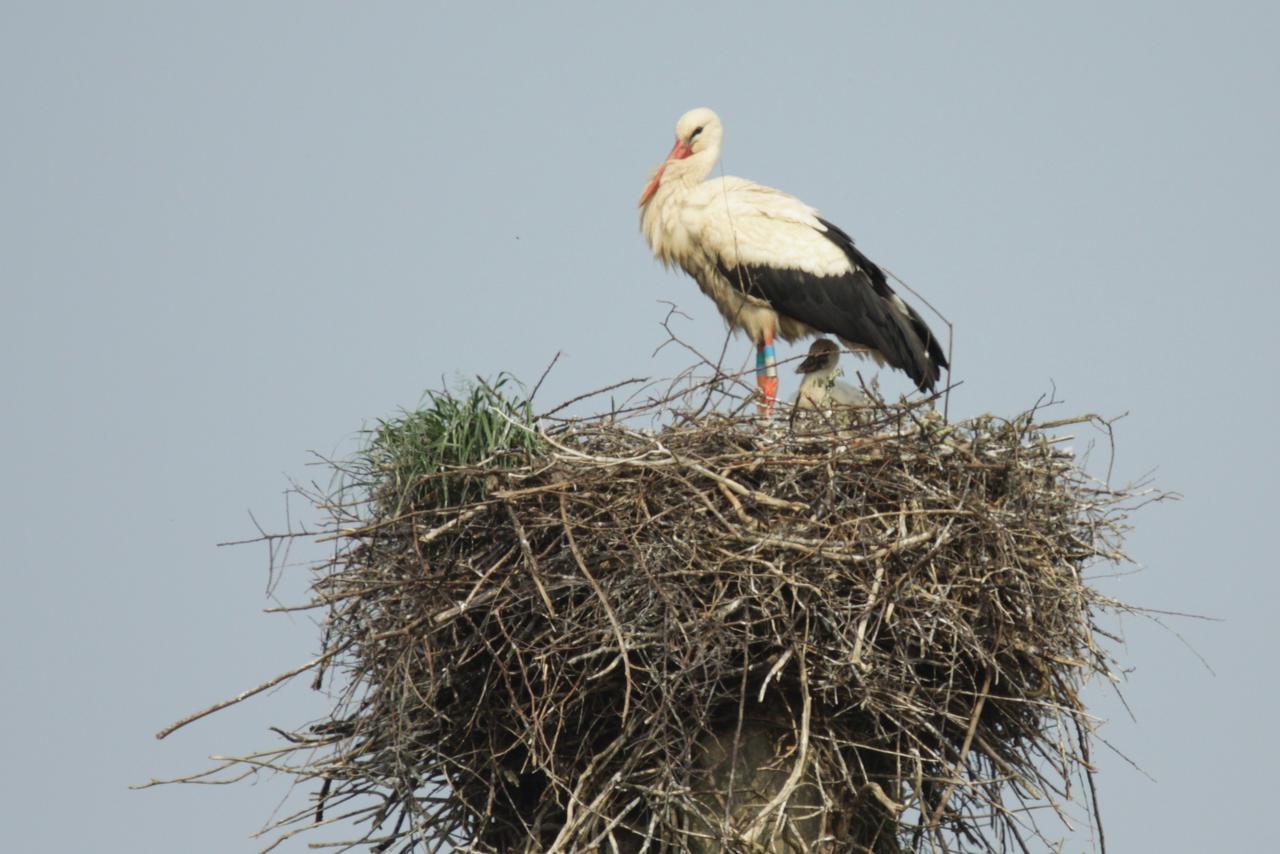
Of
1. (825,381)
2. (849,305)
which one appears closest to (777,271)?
(849,305)

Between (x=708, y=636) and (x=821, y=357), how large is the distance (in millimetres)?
2955

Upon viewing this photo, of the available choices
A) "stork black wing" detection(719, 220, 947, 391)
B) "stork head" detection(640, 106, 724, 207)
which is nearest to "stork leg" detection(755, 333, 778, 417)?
"stork black wing" detection(719, 220, 947, 391)

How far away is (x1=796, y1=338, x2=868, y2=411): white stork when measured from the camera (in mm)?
8450

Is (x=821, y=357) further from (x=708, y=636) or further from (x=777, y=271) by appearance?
(x=708, y=636)

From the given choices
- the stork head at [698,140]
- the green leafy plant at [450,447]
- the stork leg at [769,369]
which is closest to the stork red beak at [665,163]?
the stork head at [698,140]

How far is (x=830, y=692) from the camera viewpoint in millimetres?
6746

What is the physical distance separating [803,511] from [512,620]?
1.15m

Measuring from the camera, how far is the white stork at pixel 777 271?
9570 millimetres

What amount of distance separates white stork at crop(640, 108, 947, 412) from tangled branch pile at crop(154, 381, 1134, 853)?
2212 millimetres

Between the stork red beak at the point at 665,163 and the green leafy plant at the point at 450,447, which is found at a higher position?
the stork red beak at the point at 665,163

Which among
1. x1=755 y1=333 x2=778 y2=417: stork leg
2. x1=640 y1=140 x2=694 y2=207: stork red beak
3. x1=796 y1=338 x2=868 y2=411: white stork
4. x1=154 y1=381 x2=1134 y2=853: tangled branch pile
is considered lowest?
x1=154 y1=381 x2=1134 y2=853: tangled branch pile

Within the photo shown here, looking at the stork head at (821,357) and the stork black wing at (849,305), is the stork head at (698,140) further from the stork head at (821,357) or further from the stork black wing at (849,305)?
the stork head at (821,357)

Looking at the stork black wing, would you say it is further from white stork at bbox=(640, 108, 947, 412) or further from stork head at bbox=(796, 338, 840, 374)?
stork head at bbox=(796, 338, 840, 374)

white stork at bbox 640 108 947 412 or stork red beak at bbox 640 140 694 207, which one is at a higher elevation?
stork red beak at bbox 640 140 694 207
